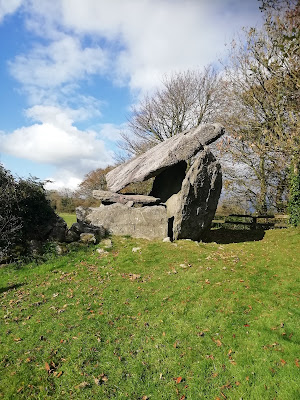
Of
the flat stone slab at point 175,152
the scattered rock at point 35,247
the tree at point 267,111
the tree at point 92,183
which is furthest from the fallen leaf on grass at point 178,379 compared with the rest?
the tree at point 92,183

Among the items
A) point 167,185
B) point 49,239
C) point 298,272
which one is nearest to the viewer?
point 298,272

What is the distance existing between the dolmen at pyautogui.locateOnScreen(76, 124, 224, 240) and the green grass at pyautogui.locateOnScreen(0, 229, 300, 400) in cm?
229

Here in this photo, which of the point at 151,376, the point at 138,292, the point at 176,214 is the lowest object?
the point at 151,376

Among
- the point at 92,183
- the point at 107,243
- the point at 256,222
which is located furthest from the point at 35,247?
the point at 92,183

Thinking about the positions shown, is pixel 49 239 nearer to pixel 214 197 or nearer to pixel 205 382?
pixel 214 197

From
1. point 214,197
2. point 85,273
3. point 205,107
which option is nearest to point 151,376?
point 85,273

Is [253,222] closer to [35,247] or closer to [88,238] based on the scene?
[88,238]

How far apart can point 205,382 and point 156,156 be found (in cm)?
971

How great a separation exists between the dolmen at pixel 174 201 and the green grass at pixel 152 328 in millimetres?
2288

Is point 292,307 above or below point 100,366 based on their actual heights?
above

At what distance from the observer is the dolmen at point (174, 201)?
11359mm

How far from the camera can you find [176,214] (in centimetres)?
1141

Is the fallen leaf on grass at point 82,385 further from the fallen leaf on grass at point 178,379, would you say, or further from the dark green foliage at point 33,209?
the dark green foliage at point 33,209

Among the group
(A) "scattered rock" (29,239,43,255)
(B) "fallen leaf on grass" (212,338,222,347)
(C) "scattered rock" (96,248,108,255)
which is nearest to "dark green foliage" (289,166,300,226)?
(C) "scattered rock" (96,248,108,255)
